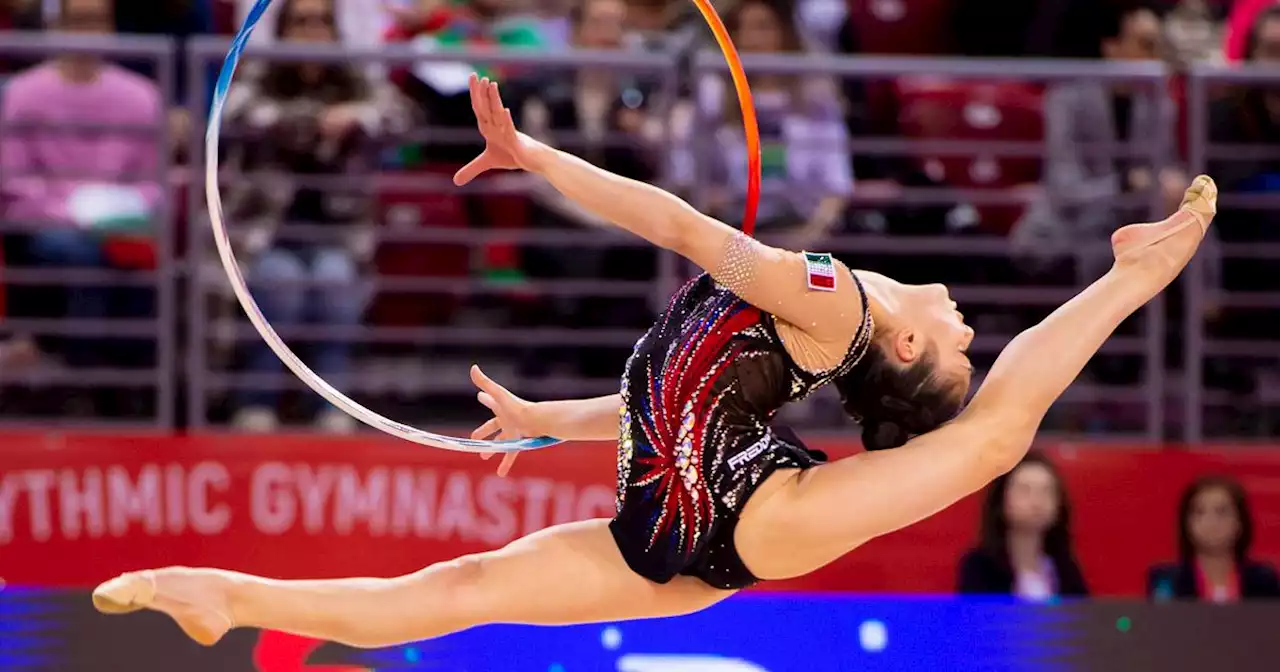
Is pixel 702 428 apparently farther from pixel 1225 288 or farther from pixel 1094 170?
pixel 1225 288

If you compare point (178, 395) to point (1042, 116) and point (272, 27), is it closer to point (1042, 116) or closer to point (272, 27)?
Answer: point (272, 27)

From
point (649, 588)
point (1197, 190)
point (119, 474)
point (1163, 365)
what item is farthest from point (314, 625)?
point (1163, 365)

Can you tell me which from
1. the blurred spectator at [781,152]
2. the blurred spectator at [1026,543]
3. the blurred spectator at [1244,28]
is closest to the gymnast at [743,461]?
the blurred spectator at [1026,543]

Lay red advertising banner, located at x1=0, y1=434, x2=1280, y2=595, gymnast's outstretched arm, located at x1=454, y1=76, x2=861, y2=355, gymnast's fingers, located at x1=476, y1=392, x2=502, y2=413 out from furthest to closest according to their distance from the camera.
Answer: red advertising banner, located at x1=0, y1=434, x2=1280, y2=595
gymnast's fingers, located at x1=476, y1=392, x2=502, y2=413
gymnast's outstretched arm, located at x1=454, y1=76, x2=861, y2=355

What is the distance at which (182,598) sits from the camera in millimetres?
3447

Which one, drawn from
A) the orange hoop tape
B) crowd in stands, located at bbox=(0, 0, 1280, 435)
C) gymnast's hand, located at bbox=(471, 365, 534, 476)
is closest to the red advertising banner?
crowd in stands, located at bbox=(0, 0, 1280, 435)

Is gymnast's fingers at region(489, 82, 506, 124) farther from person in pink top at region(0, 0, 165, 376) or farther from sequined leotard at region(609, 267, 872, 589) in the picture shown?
person in pink top at region(0, 0, 165, 376)

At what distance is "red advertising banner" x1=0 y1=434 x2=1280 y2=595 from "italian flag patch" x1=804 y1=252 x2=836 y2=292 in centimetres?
239

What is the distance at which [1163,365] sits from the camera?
610cm

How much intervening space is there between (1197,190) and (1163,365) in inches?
96.0

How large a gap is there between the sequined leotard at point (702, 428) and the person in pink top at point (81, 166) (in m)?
2.54

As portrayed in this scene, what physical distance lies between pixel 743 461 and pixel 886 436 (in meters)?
0.30

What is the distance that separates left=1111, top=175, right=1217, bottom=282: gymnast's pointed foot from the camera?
12.0 ft

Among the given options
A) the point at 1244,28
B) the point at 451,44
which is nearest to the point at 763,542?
the point at 451,44
